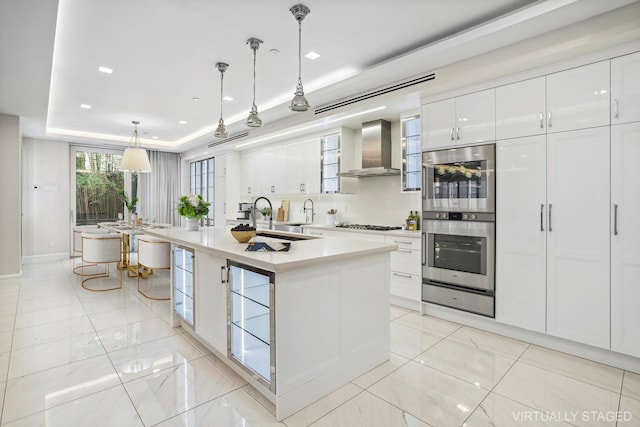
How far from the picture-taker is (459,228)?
3.35m

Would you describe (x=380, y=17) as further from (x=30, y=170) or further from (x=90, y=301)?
(x=30, y=170)

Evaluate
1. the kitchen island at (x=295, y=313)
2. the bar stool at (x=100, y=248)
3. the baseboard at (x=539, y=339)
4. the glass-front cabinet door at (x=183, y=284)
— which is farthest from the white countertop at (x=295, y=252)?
the bar stool at (x=100, y=248)

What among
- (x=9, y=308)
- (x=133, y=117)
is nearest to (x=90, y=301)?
(x=9, y=308)

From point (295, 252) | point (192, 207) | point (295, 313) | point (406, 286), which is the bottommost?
point (406, 286)

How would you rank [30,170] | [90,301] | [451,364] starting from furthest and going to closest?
[30,170]
[90,301]
[451,364]

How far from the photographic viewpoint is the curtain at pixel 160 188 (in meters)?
8.41

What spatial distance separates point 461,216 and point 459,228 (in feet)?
0.41

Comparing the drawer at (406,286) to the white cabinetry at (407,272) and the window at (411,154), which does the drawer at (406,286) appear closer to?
the white cabinetry at (407,272)

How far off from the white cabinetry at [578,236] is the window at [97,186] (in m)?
8.64

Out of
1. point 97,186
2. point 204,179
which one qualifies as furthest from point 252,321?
point 97,186

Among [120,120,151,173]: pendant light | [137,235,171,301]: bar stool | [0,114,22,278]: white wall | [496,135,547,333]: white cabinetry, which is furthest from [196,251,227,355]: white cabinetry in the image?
[0,114,22,278]: white wall

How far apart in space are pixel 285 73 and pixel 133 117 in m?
3.52

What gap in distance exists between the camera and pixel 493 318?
314 cm

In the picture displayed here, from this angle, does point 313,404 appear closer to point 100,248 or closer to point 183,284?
point 183,284
